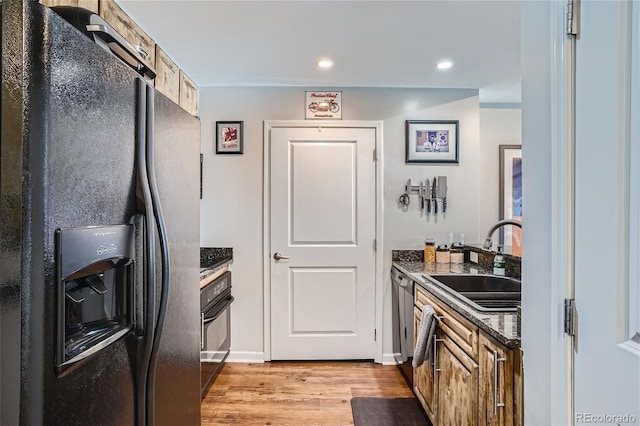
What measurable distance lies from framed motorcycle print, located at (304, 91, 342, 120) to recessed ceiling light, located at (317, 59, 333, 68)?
1.49 ft

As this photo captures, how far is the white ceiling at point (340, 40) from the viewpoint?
77.9 inches

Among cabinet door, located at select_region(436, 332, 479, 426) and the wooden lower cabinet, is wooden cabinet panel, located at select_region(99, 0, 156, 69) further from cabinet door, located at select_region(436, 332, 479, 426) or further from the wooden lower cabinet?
cabinet door, located at select_region(436, 332, 479, 426)

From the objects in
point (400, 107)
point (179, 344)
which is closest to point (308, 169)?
point (400, 107)

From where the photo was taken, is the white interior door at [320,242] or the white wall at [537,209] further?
the white interior door at [320,242]

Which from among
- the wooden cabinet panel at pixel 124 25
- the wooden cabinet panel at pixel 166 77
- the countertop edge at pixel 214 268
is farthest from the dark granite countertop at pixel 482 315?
the wooden cabinet panel at pixel 166 77

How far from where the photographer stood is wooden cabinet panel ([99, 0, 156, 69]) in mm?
1350

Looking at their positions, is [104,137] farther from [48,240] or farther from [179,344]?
[179,344]

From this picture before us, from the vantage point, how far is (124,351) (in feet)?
3.13

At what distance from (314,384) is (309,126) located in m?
2.09

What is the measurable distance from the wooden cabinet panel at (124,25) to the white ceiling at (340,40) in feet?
1.11

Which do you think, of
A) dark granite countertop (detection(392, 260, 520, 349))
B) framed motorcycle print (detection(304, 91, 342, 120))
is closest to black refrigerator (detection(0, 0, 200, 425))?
dark granite countertop (detection(392, 260, 520, 349))

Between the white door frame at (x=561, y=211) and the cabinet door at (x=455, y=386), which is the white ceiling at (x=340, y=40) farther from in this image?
the cabinet door at (x=455, y=386)

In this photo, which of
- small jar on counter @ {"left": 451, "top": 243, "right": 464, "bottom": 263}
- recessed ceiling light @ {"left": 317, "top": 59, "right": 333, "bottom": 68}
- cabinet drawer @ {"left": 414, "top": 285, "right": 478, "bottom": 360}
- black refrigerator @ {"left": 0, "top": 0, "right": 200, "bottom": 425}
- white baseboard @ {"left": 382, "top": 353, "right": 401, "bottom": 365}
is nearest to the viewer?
black refrigerator @ {"left": 0, "top": 0, "right": 200, "bottom": 425}

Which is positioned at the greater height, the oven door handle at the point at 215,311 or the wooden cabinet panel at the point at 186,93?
the wooden cabinet panel at the point at 186,93
